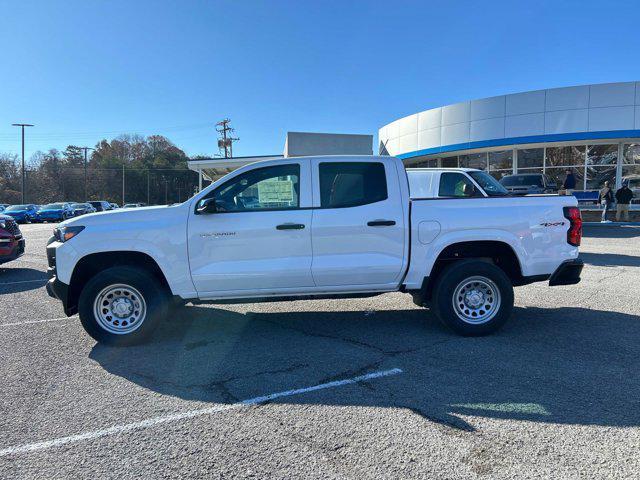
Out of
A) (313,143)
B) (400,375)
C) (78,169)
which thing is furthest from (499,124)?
(78,169)

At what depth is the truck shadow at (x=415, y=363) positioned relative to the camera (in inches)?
141

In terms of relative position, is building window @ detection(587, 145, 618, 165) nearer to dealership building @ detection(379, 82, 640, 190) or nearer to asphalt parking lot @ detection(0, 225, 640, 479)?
dealership building @ detection(379, 82, 640, 190)

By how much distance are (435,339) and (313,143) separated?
54.6 feet

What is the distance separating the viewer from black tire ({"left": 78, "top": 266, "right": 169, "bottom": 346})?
4.89m

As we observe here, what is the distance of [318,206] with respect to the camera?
5.07m

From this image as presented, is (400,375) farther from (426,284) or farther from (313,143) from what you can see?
(313,143)

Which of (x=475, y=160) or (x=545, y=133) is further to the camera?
(x=475, y=160)

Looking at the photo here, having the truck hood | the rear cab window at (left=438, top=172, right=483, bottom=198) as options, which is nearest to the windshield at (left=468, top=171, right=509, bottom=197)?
the rear cab window at (left=438, top=172, right=483, bottom=198)

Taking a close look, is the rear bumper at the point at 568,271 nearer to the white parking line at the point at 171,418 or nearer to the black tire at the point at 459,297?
the black tire at the point at 459,297

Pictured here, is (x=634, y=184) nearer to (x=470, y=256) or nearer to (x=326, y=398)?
(x=470, y=256)

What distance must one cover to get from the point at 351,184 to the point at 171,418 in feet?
9.95

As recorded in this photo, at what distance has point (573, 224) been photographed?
208 inches

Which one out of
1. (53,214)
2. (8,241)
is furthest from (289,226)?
(53,214)

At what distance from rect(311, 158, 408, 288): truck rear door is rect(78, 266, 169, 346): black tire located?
174 cm
